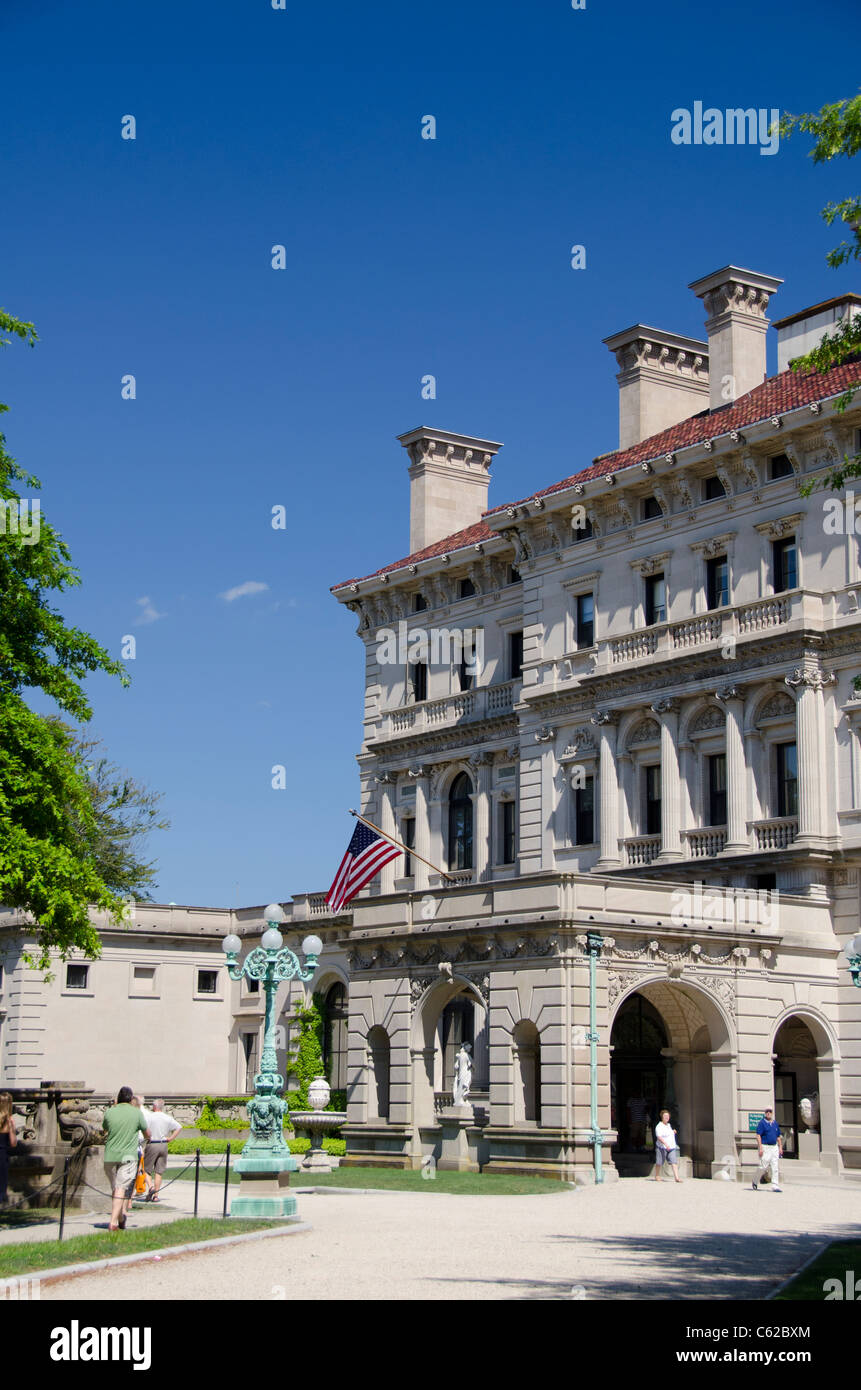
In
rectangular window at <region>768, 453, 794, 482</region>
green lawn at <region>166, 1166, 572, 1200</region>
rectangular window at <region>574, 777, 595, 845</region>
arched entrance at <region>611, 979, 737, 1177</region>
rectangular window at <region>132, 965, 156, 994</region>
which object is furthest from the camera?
rectangular window at <region>132, 965, 156, 994</region>

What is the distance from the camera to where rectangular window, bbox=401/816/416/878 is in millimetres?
56562

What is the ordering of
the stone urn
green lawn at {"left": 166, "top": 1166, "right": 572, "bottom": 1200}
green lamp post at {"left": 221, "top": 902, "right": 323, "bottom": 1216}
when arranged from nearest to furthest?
green lamp post at {"left": 221, "top": 902, "right": 323, "bottom": 1216} < green lawn at {"left": 166, "top": 1166, "right": 572, "bottom": 1200} < the stone urn

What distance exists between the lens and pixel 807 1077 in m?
40.1

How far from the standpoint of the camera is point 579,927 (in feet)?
115

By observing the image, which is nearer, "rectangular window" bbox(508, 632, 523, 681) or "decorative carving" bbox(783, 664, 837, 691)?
"decorative carving" bbox(783, 664, 837, 691)

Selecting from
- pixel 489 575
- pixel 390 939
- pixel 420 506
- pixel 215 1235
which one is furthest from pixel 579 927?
pixel 420 506

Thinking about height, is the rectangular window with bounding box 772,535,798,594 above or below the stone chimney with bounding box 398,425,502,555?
A: below

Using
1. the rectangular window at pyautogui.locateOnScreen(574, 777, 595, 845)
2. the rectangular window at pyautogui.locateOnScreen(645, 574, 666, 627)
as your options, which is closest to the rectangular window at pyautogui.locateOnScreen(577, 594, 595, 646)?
the rectangular window at pyautogui.locateOnScreen(645, 574, 666, 627)

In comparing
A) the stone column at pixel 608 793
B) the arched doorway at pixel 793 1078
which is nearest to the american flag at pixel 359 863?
the stone column at pixel 608 793

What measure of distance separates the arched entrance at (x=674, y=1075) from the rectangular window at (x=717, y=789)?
18.7ft

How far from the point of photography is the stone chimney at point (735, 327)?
1923 inches

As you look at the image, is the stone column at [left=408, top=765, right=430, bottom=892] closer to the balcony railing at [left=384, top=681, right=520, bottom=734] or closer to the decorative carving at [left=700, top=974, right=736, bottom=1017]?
the balcony railing at [left=384, top=681, right=520, bottom=734]

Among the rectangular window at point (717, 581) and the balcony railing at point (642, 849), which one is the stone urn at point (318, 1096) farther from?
the rectangular window at point (717, 581)

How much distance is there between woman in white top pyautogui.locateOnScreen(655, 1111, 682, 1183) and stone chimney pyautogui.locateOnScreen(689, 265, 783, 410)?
23.6 metres
